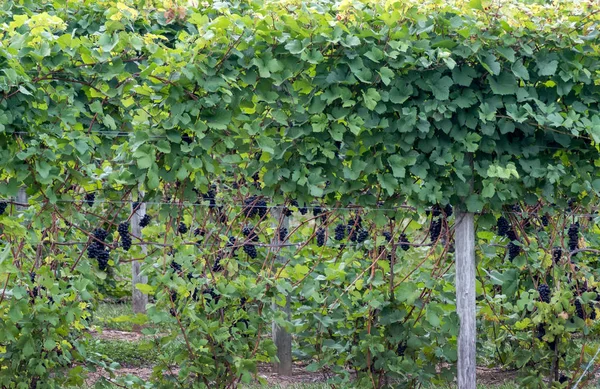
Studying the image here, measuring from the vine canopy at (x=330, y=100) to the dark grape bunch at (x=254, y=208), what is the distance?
0.34 m

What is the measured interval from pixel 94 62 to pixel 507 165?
2150 mm

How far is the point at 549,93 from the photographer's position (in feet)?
14.9

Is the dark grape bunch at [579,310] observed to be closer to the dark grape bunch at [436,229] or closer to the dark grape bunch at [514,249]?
the dark grape bunch at [514,249]

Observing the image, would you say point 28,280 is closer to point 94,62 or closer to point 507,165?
point 94,62

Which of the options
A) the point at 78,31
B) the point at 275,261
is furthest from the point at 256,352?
the point at 78,31

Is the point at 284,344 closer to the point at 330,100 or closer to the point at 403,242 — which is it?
the point at 403,242

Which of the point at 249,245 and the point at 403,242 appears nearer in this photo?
the point at 403,242

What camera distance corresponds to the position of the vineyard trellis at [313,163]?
424 centimetres

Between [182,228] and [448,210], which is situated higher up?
[448,210]

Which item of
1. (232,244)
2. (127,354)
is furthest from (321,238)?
(127,354)

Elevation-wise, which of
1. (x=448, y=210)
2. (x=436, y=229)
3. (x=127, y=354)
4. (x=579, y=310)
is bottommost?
(x=127, y=354)

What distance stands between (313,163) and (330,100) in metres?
0.34

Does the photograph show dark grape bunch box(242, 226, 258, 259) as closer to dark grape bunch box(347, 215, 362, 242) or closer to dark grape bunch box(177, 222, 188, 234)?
dark grape bunch box(177, 222, 188, 234)

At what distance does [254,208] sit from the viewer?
16.3 feet
